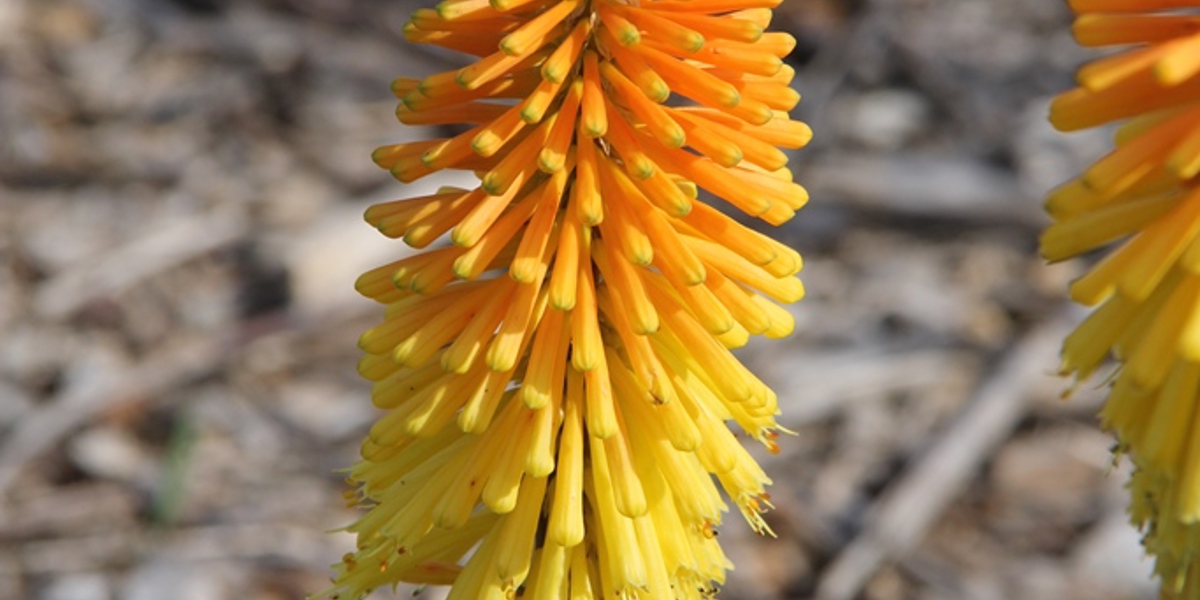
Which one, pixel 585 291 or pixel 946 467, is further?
pixel 946 467

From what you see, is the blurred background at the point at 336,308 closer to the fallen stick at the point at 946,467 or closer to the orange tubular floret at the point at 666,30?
the fallen stick at the point at 946,467

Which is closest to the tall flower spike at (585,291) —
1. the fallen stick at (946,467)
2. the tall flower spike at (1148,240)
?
the tall flower spike at (1148,240)

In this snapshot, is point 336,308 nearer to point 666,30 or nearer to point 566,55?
point 566,55

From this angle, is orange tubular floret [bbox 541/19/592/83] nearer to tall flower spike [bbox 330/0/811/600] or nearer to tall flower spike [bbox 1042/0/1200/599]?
tall flower spike [bbox 330/0/811/600]

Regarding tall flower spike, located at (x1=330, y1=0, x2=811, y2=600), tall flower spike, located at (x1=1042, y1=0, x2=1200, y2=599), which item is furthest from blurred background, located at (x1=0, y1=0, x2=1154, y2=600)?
tall flower spike, located at (x1=1042, y1=0, x2=1200, y2=599)

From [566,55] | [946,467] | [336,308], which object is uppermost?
[336,308]

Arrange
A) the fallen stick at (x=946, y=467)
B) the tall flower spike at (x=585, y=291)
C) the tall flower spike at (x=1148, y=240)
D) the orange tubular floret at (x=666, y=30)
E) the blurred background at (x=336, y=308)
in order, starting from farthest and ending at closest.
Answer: the blurred background at (x=336, y=308) < the fallen stick at (x=946, y=467) < the tall flower spike at (x=585, y=291) < the orange tubular floret at (x=666, y=30) < the tall flower spike at (x=1148, y=240)

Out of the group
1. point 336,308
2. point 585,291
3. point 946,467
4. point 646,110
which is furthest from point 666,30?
point 336,308
